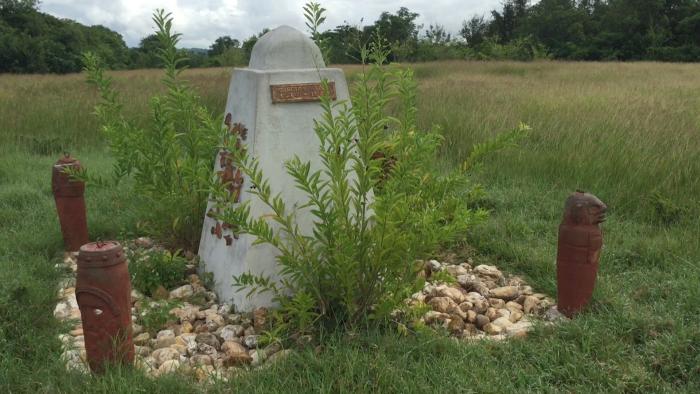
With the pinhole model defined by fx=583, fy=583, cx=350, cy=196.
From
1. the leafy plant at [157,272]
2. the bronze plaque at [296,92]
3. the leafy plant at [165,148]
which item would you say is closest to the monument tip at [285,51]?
the bronze plaque at [296,92]

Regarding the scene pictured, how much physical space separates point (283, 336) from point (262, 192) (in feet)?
2.43

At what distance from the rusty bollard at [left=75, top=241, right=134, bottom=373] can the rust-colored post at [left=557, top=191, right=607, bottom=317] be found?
2152 mm

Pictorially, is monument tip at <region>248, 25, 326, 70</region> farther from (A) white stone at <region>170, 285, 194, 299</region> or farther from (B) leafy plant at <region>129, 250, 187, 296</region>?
(A) white stone at <region>170, 285, 194, 299</region>

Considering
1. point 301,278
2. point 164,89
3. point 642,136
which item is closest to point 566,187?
point 642,136

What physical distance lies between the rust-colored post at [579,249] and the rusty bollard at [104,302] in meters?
2.15

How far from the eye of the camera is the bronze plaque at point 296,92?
320cm

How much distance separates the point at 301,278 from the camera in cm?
277

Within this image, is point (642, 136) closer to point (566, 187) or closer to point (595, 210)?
point (566, 187)

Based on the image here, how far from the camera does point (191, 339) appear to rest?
2.90 m

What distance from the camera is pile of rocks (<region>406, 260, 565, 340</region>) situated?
9.94 ft

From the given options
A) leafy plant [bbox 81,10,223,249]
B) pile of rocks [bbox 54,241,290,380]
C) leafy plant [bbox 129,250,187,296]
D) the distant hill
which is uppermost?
the distant hill

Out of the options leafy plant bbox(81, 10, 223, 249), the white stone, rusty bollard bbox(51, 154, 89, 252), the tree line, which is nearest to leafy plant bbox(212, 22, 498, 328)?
the white stone

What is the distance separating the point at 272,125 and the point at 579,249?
5.76 ft

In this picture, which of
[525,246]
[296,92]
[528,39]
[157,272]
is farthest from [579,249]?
[528,39]
